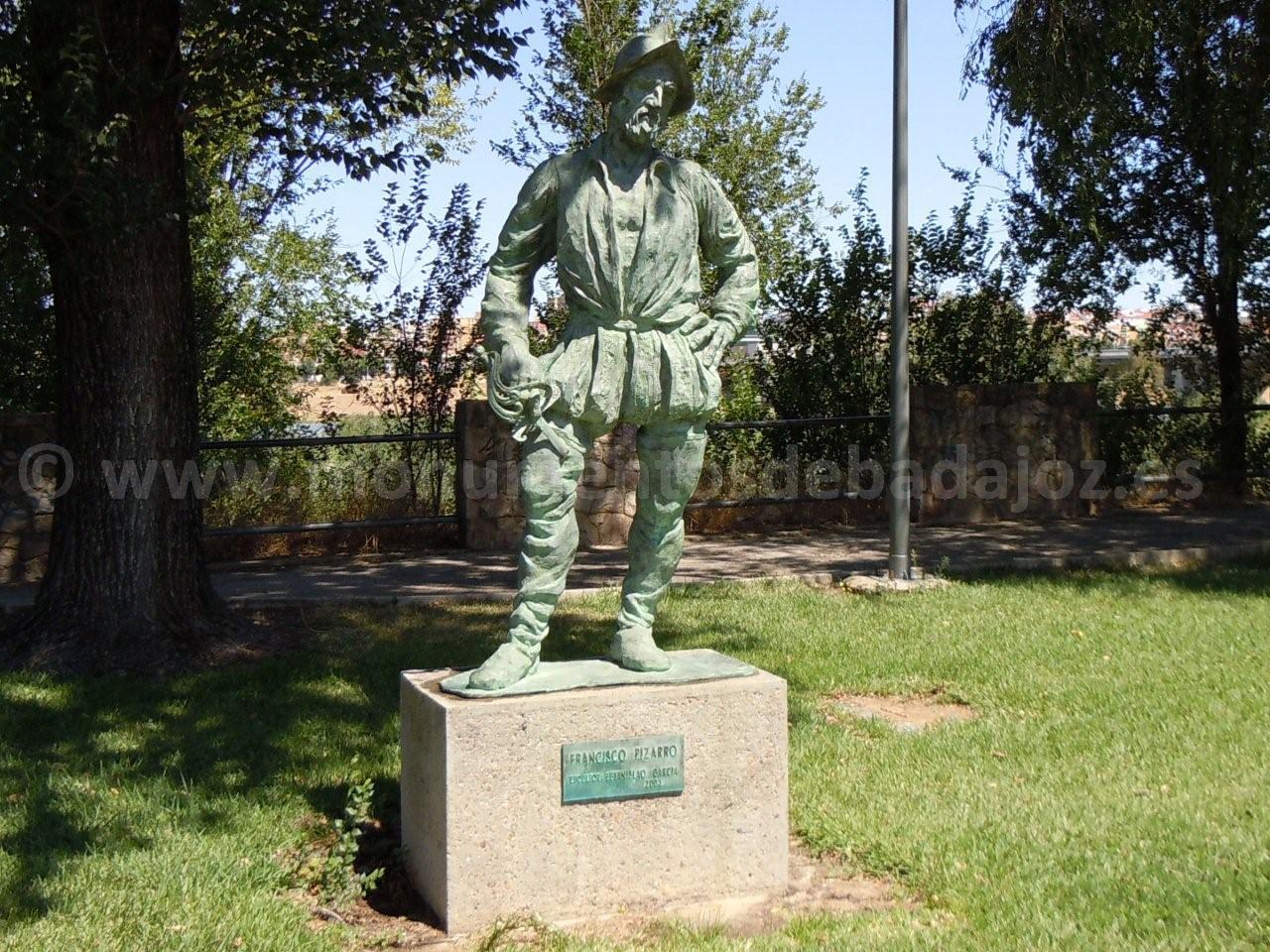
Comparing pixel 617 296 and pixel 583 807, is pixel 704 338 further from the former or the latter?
pixel 583 807

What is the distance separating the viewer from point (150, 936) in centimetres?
374

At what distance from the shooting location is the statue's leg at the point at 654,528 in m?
4.33

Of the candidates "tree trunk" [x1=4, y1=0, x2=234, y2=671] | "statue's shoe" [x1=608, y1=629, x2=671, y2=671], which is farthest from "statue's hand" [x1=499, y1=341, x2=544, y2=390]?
"tree trunk" [x1=4, y1=0, x2=234, y2=671]

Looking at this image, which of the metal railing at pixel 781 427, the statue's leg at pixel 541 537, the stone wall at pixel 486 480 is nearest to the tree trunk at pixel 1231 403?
the metal railing at pixel 781 427

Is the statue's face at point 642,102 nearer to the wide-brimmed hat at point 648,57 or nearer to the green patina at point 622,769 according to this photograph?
the wide-brimmed hat at point 648,57

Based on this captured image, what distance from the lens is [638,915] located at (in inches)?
159

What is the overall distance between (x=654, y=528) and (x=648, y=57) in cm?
157

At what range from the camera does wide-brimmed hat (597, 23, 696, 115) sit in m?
4.12

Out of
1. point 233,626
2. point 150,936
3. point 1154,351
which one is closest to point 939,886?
point 150,936

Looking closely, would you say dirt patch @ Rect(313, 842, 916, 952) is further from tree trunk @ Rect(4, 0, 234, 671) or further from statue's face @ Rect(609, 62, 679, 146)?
tree trunk @ Rect(4, 0, 234, 671)

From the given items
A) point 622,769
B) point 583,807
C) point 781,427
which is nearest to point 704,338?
point 622,769

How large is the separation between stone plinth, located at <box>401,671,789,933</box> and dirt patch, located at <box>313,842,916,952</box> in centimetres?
5

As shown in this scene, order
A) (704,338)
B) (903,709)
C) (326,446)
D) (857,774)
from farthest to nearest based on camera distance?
(326,446) → (903,709) → (857,774) → (704,338)

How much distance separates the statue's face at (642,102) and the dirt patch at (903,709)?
3.11m
